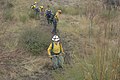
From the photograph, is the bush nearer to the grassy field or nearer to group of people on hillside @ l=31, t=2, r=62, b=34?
the grassy field

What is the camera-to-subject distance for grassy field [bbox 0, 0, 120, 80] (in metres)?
3.69

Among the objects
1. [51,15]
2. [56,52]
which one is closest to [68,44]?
[56,52]

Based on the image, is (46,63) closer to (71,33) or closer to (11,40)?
(11,40)

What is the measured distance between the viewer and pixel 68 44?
10203 mm

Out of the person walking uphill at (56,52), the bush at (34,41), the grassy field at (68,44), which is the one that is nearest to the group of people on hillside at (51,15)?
the grassy field at (68,44)

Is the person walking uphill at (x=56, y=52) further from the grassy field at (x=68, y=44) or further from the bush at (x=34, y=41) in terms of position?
the bush at (x=34, y=41)

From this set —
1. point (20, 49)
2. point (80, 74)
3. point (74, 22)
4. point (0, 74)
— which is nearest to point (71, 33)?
point (74, 22)

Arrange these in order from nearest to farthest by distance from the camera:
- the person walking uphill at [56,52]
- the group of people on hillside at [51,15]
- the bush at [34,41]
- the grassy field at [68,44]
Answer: the grassy field at [68,44] < the person walking uphill at [56,52] < the bush at [34,41] < the group of people on hillside at [51,15]

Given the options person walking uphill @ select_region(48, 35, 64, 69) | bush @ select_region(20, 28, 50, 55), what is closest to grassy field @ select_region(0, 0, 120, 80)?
bush @ select_region(20, 28, 50, 55)

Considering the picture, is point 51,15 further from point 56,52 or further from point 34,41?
point 56,52

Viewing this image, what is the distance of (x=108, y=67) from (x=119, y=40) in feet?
1.33

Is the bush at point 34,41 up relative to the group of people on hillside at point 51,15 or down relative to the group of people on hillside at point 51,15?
down

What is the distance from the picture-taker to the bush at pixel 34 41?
30.7ft

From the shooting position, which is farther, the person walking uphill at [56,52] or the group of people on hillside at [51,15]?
the group of people on hillside at [51,15]
